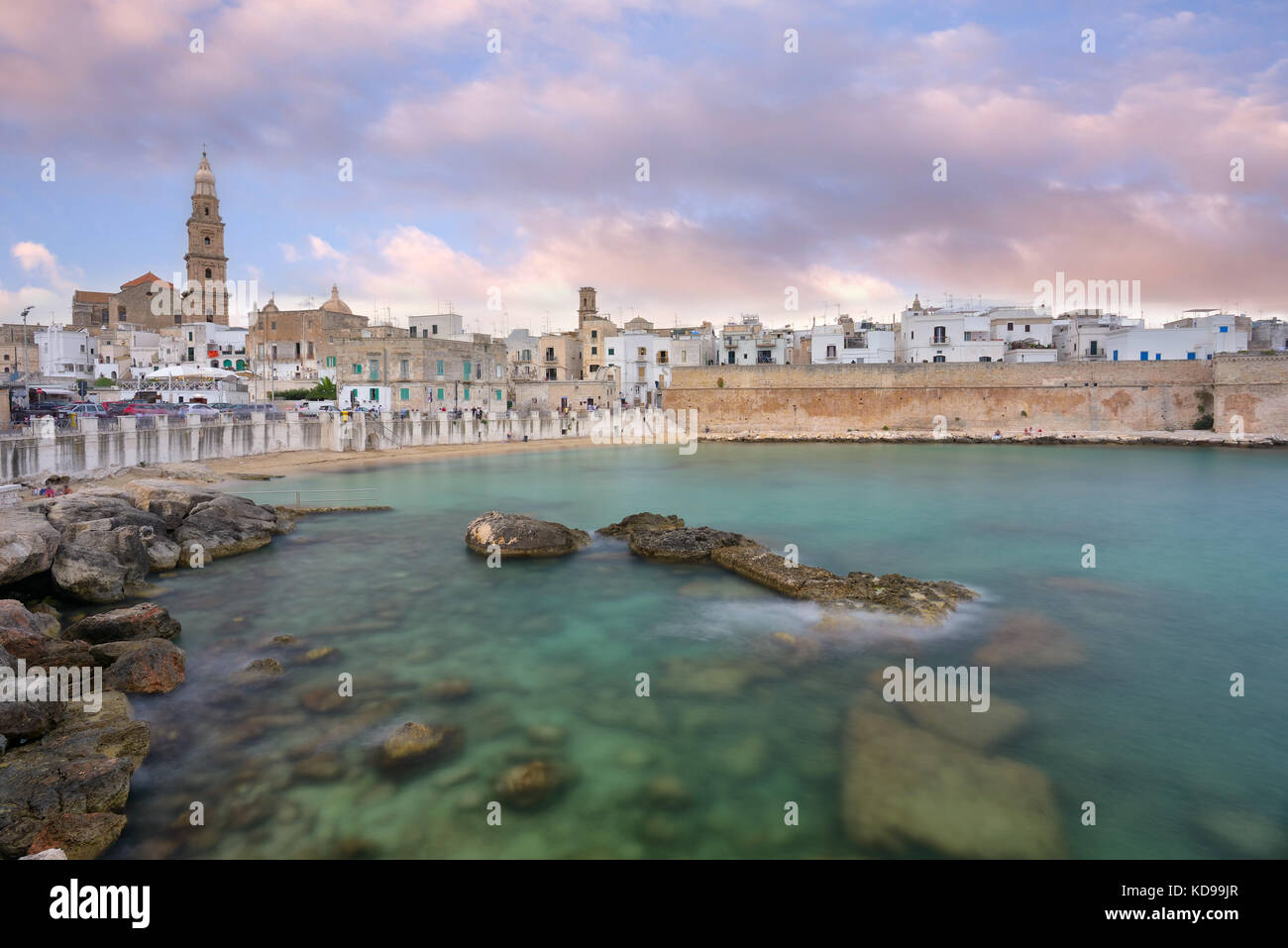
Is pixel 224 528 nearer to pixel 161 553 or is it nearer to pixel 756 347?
pixel 161 553

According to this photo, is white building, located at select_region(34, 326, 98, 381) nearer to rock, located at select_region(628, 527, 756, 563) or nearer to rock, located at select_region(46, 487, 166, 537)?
rock, located at select_region(46, 487, 166, 537)

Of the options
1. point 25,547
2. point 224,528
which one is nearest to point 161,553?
point 224,528

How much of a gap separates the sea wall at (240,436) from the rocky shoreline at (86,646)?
5.41 m

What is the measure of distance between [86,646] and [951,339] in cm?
5199

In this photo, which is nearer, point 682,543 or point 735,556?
point 735,556

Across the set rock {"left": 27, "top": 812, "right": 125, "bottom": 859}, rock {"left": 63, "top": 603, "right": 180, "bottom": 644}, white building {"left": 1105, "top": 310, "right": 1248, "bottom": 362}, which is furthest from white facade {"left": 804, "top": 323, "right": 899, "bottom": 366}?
rock {"left": 27, "top": 812, "right": 125, "bottom": 859}

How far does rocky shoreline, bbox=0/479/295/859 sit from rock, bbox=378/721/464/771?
206 centimetres

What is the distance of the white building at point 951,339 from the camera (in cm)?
4962

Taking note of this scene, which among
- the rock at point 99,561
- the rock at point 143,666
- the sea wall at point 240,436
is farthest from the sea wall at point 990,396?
the rock at point 143,666

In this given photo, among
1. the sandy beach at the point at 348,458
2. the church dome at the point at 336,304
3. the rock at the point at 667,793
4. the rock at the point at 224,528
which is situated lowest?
the rock at the point at 667,793

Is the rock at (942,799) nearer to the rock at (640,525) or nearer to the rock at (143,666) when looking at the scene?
the rock at (143,666)

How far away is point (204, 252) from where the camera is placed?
67125 millimetres
